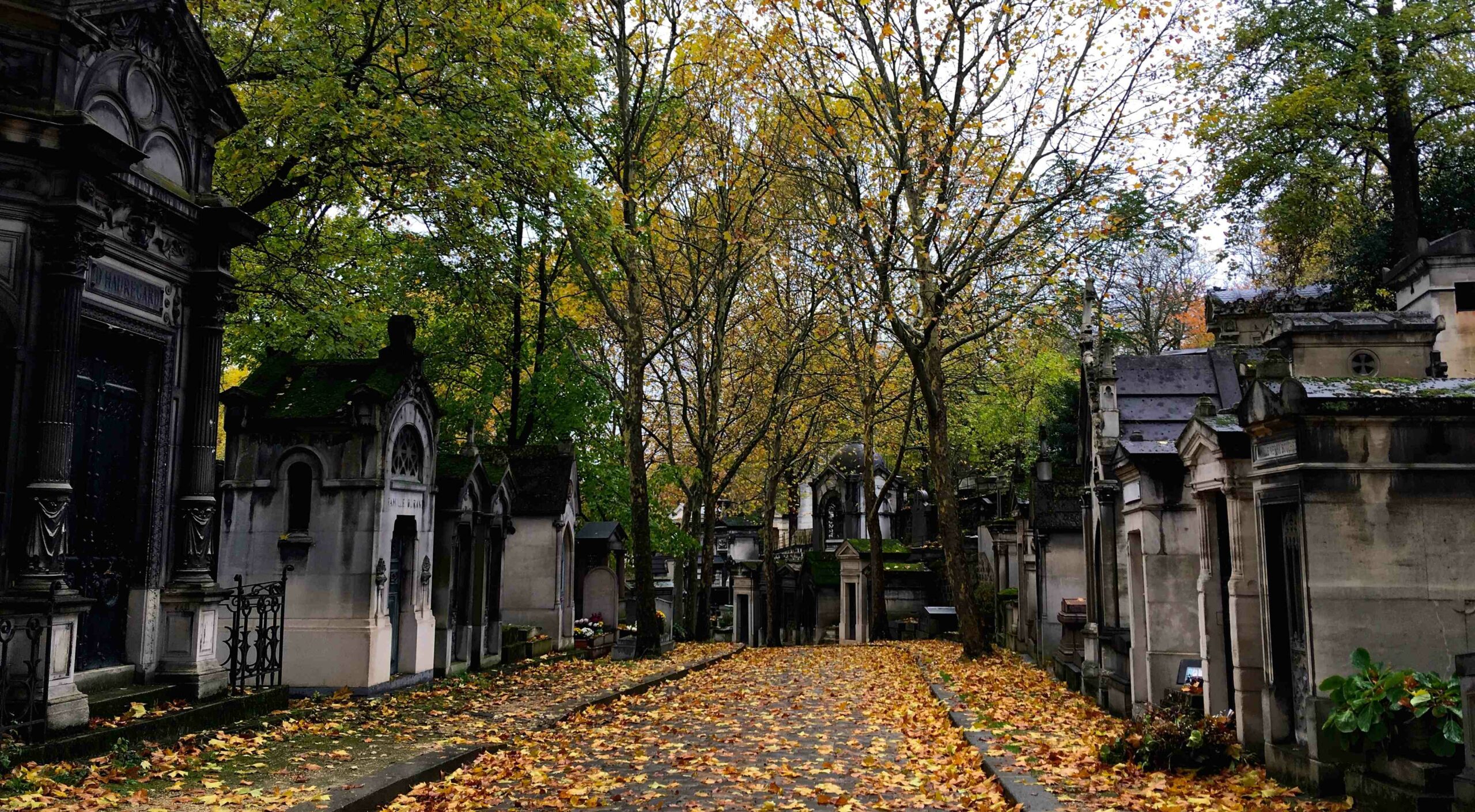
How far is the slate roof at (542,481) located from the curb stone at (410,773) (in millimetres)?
8146

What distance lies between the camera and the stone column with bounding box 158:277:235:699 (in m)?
9.68

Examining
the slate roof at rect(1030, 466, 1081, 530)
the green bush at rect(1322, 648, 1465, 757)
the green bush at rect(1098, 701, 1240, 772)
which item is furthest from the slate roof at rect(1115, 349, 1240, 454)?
the green bush at rect(1322, 648, 1465, 757)

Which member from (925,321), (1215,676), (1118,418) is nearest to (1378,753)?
(1215,676)

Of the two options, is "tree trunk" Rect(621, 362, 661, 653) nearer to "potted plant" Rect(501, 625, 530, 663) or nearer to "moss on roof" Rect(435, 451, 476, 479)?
"potted plant" Rect(501, 625, 530, 663)

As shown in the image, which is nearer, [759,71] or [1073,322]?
[759,71]

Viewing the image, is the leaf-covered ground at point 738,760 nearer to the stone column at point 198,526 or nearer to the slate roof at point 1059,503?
the stone column at point 198,526

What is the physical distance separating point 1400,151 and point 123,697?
26.6m

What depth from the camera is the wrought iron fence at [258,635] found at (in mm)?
10500

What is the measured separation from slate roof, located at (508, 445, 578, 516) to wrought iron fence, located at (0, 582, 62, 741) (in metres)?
12.5

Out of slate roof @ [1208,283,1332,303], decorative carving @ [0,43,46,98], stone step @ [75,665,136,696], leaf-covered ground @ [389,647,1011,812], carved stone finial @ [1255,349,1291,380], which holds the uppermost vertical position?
slate roof @ [1208,283,1332,303]

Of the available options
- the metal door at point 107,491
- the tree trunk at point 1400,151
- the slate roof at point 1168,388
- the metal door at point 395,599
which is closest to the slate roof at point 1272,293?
the tree trunk at point 1400,151

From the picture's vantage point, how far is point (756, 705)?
45.9 ft

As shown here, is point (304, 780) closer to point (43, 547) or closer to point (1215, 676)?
point (43, 547)

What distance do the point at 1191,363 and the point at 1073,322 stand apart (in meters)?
25.1
